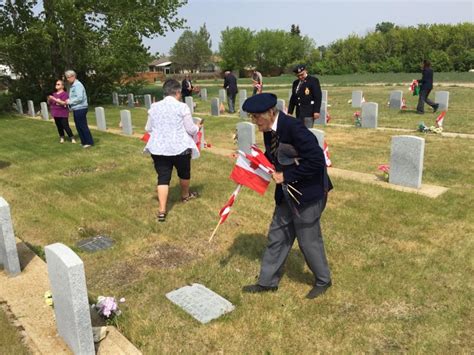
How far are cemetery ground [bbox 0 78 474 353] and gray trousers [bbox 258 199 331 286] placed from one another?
0.20 m

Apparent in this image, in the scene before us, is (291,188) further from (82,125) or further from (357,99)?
(357,99)

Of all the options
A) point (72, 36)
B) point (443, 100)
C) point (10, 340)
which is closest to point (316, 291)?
point (10, 340)

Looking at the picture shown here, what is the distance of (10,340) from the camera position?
344cm

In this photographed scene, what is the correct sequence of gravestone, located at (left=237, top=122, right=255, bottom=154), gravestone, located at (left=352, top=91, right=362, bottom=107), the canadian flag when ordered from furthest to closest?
gravestone, located at (left=352, top=91, right=362, bottom=107) < gravestone, located at (left=237, top=122, right=255, bottom=154) < the canadian flag

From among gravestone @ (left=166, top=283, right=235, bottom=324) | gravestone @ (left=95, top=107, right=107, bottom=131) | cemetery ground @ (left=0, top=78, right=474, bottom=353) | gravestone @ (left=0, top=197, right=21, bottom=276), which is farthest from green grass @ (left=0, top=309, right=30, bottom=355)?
gravestone @ (left=95, top=107, right=107, bottom=131)

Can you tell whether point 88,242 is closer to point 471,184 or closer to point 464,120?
point 471,184

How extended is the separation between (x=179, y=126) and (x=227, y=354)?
3.44 meters

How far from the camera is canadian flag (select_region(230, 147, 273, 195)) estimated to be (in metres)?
4.02

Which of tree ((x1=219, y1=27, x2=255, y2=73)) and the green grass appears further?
tree ((x1=219, y1=27, x2=255, y2=73))

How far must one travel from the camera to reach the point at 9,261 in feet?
14.7

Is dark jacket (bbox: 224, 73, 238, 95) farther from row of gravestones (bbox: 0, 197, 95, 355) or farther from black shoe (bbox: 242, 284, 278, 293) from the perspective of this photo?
row of gravestones (bbox: 0, 197, 95, 355)

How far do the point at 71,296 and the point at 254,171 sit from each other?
1.95 m

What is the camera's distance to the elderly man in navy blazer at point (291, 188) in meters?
3.63

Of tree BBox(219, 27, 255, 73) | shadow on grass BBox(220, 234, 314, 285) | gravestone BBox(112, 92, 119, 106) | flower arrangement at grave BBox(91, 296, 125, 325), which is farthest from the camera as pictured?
tree BBox(219, 27, 255, 73)
